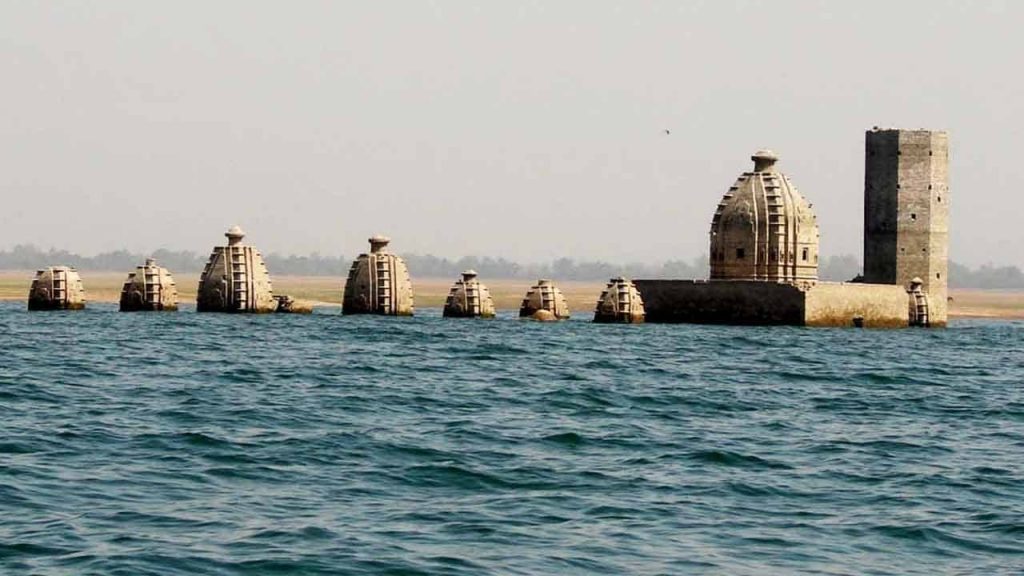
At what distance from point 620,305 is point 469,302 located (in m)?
9.43

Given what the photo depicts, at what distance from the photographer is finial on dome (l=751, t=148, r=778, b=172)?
92500 millimetres

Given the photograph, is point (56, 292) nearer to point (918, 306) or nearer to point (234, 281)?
point (234, 281)

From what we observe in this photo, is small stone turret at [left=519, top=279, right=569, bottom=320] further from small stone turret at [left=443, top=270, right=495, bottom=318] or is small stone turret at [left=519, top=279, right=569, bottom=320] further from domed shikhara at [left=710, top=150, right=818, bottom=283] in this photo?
domed shikhara at [left=710, top=150, right=818, bottom=283]

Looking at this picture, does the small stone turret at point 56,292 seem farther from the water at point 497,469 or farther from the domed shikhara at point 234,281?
the water at point 497,469

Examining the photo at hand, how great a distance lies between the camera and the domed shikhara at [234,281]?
9575 centimetres

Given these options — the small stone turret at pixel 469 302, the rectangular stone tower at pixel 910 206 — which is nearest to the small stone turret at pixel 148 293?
the small stone turret at pixel 469 302

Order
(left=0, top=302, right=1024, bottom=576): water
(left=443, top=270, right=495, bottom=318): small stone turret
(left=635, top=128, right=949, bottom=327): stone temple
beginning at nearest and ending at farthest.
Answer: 1. (left=0, top=302, right=1024, bottom=576): water
2. (left=635, top=128, right=949, bottom=327): stone temple
3. (left=443, top=270, right=495, bottom=318): small stone turret

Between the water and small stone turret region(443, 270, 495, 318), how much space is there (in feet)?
145

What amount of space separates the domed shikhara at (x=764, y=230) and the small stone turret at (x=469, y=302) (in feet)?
42.7

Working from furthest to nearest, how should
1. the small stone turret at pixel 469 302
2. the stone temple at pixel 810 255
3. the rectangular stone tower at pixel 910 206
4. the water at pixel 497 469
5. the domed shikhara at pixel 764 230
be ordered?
the rectangular stone tower at pixel 910 206 < the small stone turret at pixel 469 302 < the domed shikhara at pixel 764 230 < the stone temple at pixel 810 255 < the water at pixel 497 469

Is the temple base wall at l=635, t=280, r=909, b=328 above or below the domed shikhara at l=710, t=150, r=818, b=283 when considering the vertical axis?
below

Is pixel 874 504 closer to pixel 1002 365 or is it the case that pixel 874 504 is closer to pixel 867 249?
pixel 1002 365

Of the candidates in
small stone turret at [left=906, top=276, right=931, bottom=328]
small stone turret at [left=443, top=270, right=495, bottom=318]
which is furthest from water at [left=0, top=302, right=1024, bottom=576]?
small stone turret at [left=906, top=276, right=931, bottom=328]

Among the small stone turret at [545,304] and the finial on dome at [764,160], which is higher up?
the finial on dome at [764,160]
